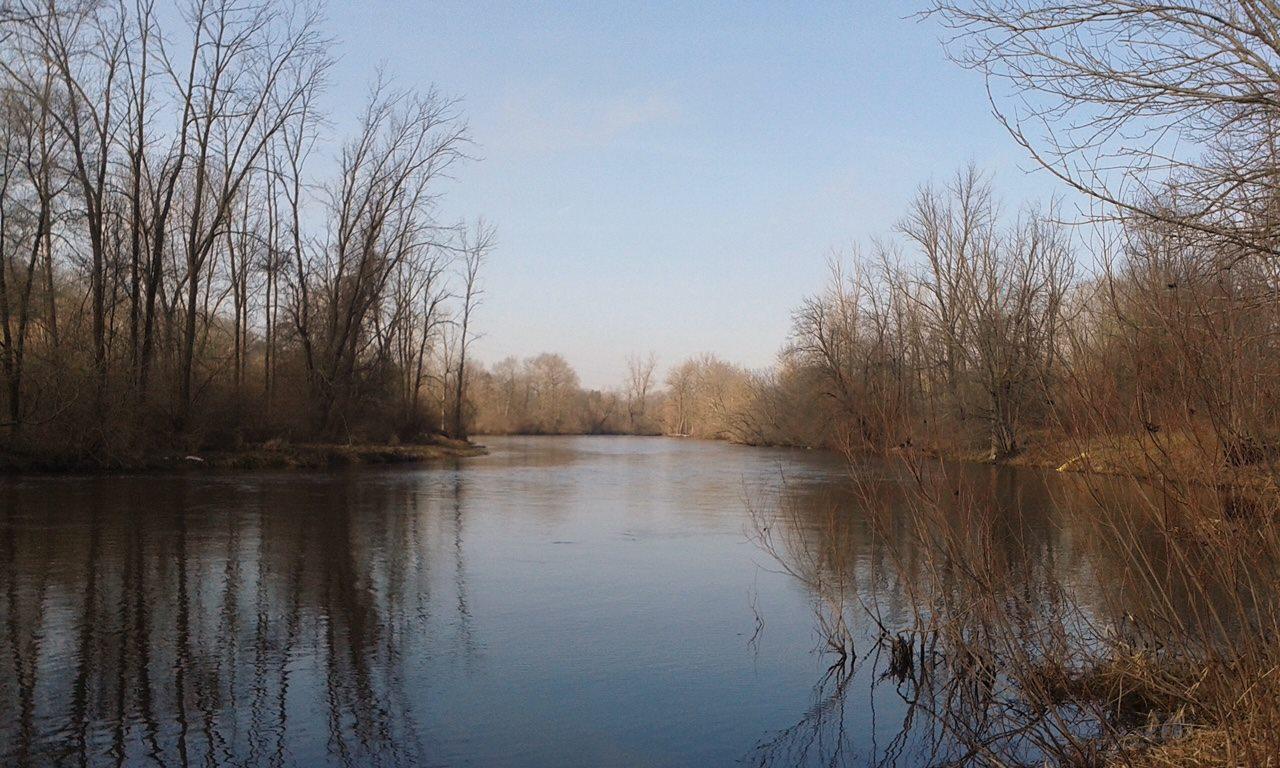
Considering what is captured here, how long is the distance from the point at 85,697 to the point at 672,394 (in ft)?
337

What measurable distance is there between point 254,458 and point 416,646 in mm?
23744

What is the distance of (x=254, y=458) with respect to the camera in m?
29.6

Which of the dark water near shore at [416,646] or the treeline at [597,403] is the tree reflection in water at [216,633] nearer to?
the dark water near shore at [416,646]

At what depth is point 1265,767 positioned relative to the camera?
3.99 m

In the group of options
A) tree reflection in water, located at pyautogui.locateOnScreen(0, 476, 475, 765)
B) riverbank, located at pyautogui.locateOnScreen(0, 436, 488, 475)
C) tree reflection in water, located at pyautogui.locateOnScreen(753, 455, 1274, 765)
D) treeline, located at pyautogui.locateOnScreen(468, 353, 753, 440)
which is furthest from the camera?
treeline, located at pyautogui.locateOnScreen(468, 353, 753, 440)

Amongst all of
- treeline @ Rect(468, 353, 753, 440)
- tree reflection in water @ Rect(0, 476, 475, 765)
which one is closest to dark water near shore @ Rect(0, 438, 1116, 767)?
tree reflection in water @ Rect(0, 476, 475, 765)

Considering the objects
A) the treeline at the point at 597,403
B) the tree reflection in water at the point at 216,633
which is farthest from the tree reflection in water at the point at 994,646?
the treeline at the point at 597,403

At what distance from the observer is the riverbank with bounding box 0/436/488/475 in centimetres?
2359

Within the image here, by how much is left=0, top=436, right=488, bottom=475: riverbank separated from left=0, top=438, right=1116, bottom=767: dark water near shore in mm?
8042

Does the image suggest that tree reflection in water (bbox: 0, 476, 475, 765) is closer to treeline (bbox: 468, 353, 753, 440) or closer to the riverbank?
the riverbank

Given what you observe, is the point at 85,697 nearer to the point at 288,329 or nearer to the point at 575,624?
the point at 575,624

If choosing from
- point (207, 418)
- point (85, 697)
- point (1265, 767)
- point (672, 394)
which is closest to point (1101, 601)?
point (1265, 767)

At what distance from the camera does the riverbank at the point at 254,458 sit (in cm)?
2359

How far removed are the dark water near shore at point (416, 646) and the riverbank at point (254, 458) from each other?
8.04 meters
